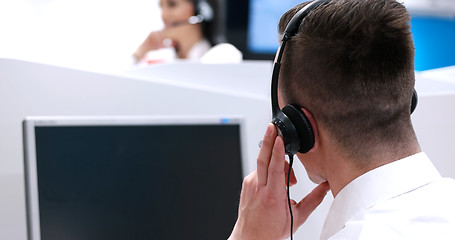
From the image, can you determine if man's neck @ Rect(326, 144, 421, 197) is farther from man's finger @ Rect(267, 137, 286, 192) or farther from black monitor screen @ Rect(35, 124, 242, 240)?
black monitor screen @ Rect(35, 124, 242, 240)

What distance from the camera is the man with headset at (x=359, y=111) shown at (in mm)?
790

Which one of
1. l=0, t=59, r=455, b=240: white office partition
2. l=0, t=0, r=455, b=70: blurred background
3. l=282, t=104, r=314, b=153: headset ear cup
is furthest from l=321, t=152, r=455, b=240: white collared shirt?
l=0, t=0, r=455, b=70: blurred background

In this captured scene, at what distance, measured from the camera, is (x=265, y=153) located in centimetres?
95

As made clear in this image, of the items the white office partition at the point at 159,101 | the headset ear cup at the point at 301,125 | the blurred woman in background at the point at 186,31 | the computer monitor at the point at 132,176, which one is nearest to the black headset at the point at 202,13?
the blurred woman in background at the point at 186,31

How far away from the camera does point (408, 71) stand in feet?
2.74

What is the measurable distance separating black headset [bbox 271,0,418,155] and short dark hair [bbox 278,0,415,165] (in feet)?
0.07

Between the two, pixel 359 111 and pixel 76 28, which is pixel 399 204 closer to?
pixel 359 111

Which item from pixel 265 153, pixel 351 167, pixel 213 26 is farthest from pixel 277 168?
pixel 213 26

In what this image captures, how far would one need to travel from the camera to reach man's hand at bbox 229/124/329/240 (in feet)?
3.11

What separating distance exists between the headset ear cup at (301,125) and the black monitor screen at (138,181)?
50cm

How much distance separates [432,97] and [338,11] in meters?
0.54

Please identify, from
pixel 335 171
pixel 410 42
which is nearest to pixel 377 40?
pixel 410 42

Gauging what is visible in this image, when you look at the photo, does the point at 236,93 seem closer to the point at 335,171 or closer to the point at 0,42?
the point at 335,171

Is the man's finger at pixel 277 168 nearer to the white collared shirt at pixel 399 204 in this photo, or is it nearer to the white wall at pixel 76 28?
the white collared shirt at pixel 399 204
